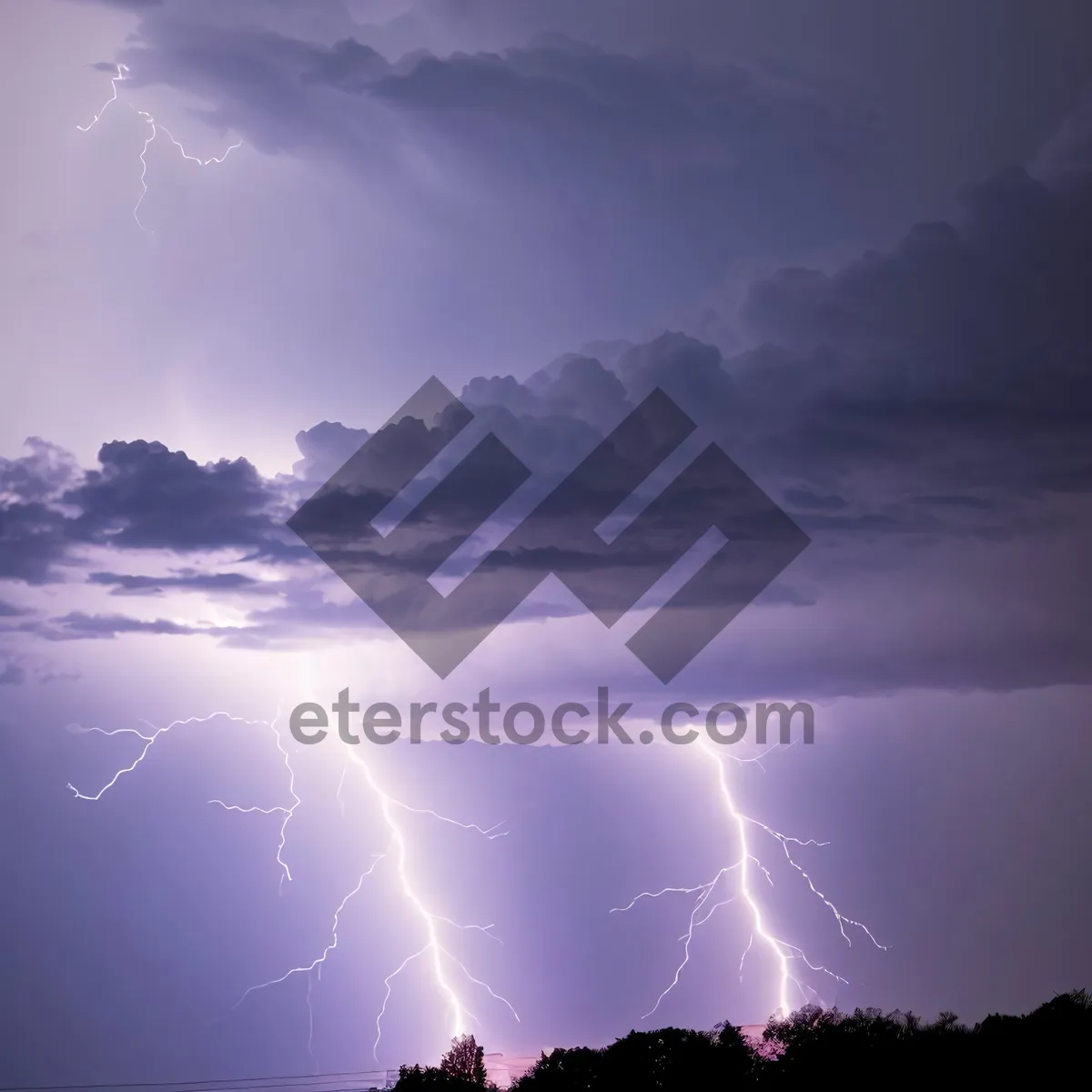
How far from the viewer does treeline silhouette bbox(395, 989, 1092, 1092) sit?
9227 millimetres

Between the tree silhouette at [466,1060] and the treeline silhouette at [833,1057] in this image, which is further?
the tree silhouette at [466,1060]

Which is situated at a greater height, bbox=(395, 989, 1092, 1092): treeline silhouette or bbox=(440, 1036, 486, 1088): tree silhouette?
bbox=(395, 989, 1092, 1092): treeline silhouette

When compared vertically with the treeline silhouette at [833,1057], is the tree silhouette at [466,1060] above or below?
below

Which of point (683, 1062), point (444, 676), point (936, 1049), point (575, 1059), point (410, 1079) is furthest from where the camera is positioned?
point (444, 676)

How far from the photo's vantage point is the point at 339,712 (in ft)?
62.8

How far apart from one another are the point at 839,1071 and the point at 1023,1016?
6.41 feet

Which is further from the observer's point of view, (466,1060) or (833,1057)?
(466,1060)

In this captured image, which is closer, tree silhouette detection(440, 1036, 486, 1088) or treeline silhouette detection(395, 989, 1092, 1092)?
treeline silhouette detection(395, 989, 1092, 1092)

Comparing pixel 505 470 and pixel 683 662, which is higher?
pixel 505 470

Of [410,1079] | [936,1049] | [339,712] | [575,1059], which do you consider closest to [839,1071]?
[936,1049]

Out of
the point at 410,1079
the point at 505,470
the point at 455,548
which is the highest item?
the point at 505,470

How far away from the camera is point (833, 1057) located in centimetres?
1016

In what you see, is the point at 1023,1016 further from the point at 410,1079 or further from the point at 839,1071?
the point at 410,1079

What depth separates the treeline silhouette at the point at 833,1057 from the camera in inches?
363
